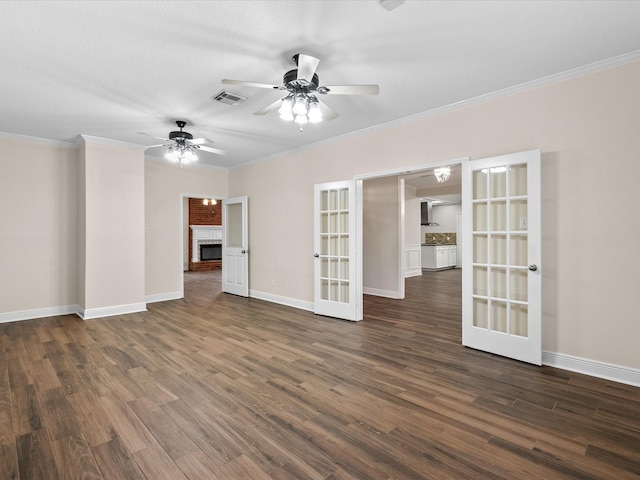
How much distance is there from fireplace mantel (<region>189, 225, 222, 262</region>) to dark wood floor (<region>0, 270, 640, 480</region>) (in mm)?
7649

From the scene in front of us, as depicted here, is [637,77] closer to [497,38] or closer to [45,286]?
[497,38]

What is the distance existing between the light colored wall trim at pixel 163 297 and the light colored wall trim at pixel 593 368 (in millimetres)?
6160

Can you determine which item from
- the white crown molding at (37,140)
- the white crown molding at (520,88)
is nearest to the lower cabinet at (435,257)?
the white crown molding at (520,88)

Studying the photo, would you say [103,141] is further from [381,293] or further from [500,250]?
[500,250]

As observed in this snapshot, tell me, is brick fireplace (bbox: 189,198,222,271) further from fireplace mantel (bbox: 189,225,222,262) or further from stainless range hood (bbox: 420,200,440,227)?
stainless range hood (bbox: 420,200,440,227)

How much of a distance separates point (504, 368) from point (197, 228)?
10.8 m

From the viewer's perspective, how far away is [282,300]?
6.03 meters

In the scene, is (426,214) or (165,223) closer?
(165,223)

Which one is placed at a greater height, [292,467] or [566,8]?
[566,8]

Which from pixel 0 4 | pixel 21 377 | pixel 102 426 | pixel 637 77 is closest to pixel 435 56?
pixel 637 77

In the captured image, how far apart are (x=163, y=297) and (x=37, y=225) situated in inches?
91.9

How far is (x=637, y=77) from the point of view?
8.97ft

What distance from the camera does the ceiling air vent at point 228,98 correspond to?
345 centimetres

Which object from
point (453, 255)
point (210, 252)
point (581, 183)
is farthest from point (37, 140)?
point (453, 255)
